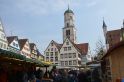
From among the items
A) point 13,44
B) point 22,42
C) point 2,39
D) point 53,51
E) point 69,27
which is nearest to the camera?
point 2,39

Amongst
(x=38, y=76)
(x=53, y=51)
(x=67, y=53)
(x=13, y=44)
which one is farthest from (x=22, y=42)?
(x=38, y=76)

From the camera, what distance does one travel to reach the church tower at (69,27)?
321 feet

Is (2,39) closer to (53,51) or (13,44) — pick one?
(13,44)

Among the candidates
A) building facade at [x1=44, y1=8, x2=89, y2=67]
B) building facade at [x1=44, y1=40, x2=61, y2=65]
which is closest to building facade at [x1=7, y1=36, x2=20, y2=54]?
building facade at [x1=44, y1=8, x2=89, y2=67]

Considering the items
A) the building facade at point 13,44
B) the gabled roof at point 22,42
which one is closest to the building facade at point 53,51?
the gabled roof at point 22,42

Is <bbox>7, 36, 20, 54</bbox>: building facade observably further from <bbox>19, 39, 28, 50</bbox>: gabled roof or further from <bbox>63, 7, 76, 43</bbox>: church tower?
<bbox>63, 7, 76, 43</bbox>: church tower

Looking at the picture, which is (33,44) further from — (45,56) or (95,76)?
(95,76)

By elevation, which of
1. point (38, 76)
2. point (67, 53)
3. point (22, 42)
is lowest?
point (38, 76)

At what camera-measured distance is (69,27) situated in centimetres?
9969

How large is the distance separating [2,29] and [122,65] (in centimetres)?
4352

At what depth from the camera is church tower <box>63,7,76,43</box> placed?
9775cm

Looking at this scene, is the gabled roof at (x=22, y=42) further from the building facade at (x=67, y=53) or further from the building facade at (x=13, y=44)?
the building facade at (x=67, y=53)

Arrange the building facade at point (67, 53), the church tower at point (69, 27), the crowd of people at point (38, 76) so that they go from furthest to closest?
1. the church tower at point (69, 27)
2. the building facade at point (67, 53)
3. the crowd of people at point (38, 76)

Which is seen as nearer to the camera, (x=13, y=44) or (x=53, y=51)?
(x=13, y=44)
